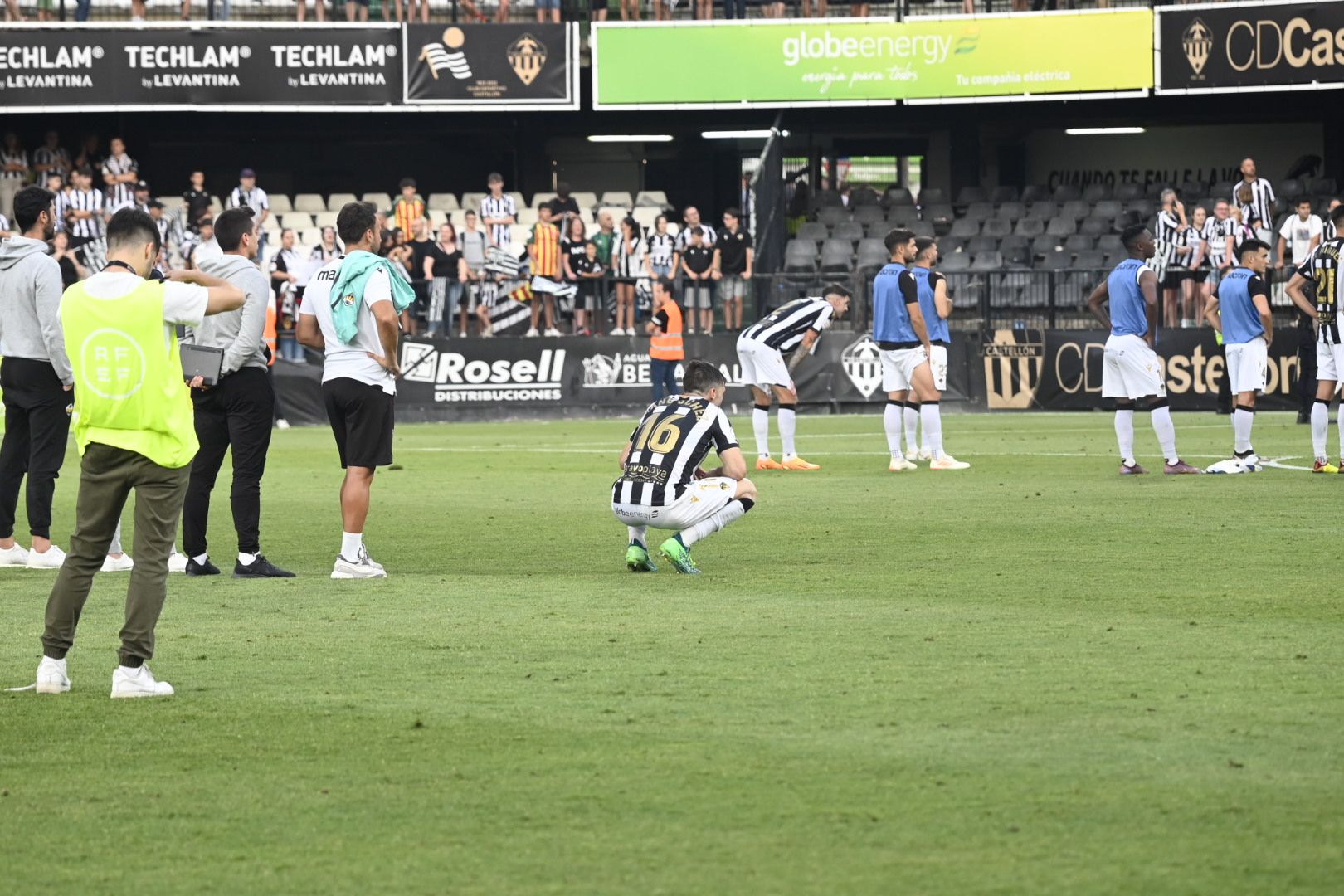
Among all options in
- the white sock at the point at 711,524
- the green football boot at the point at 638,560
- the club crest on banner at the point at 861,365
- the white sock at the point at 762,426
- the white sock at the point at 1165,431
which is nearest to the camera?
the white sock at the point at 711,524

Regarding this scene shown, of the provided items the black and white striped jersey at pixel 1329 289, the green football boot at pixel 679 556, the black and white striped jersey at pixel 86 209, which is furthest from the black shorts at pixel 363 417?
the black and white striped jersey at pixel 86 209

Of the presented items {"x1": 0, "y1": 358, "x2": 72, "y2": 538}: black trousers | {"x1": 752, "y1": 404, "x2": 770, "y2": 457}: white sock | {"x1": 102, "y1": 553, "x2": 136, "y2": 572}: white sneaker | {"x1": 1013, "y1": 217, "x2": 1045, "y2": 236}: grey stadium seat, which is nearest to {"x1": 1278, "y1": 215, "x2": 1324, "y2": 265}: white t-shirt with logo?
{"x1": 1013, "y1": 217, "x2": 1045, "y2": 236}: grey stadium seat

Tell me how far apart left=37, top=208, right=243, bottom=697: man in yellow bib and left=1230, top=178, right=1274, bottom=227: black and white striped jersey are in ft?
84.2

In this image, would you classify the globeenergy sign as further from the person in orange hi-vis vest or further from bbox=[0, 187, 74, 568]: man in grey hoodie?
bbox=[0, 187, 74, 568]: man in grey hoodie

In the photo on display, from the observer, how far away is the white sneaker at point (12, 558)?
1172cm

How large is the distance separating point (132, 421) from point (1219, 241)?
82.8 feet

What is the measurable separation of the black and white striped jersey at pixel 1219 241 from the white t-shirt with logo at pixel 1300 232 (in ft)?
2.76

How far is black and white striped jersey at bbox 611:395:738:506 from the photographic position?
1057 centimetres

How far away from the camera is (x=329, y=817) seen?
5.39 meters

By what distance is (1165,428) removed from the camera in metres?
17.2

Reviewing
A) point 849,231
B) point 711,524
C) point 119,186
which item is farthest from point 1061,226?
point 711,524

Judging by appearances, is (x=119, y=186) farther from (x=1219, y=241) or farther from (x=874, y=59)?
(x=1219, y=241)

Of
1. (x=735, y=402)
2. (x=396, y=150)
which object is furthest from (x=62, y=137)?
(x=735, y=402)

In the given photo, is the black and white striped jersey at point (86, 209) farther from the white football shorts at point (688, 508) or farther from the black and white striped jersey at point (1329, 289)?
the white football shorts at point (688, 508)
